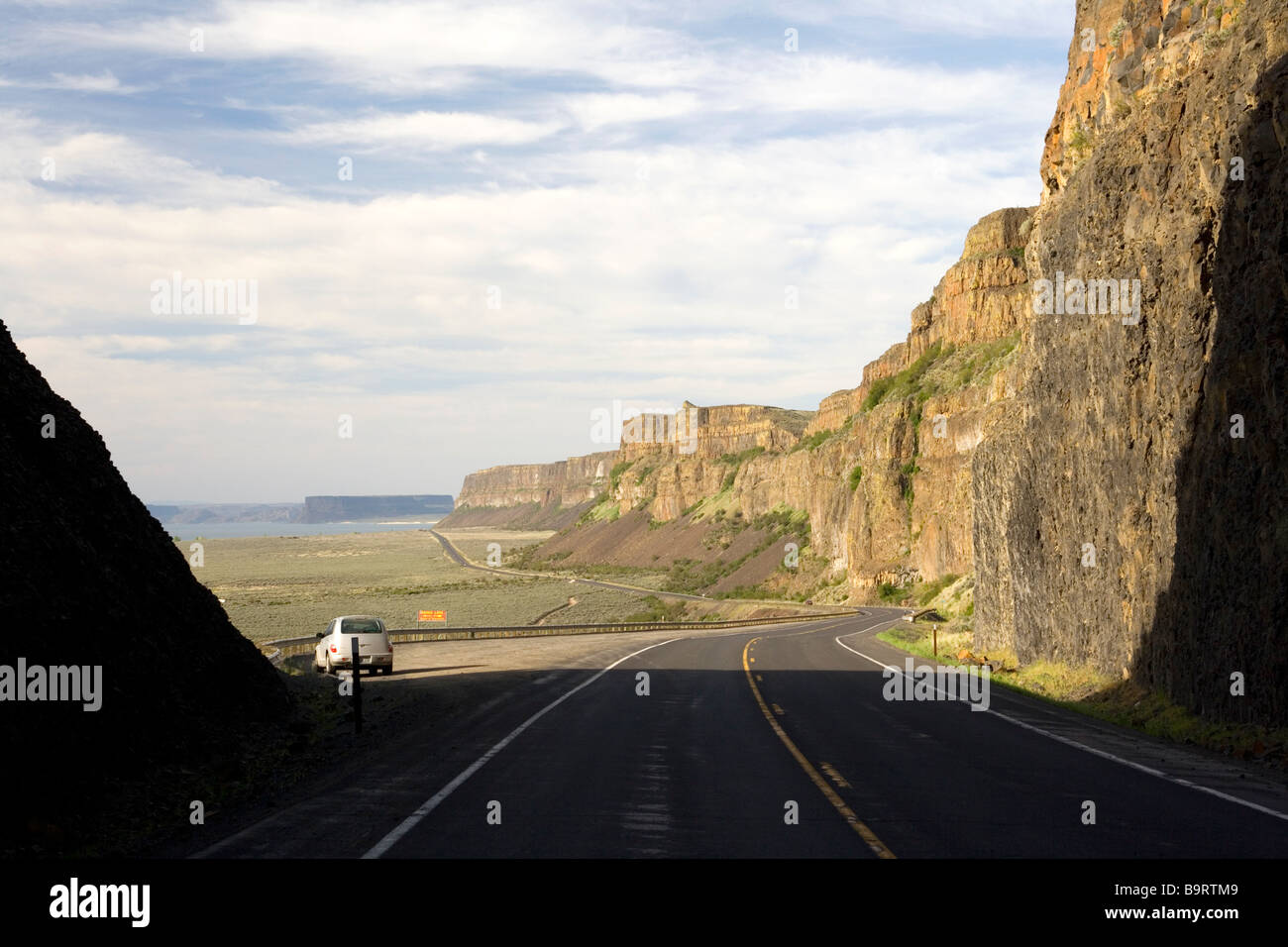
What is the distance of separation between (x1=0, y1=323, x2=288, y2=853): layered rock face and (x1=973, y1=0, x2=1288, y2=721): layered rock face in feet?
49.0

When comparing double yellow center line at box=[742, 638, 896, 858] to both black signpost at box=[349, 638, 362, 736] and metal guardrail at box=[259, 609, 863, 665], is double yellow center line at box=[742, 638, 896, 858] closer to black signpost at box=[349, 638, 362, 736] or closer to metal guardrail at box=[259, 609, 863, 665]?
black signpost at box=[349, 638, 362, 736]

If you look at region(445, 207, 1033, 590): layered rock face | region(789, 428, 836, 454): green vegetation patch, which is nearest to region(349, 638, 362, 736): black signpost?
region(445, 207, 1033, 590): layered rock face

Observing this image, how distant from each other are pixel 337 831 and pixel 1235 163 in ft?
59.4

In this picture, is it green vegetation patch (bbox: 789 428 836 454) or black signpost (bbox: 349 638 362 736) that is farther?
green vegetation patch (bbox: 789 428 836 454)

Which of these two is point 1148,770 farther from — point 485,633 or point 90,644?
point 485,633

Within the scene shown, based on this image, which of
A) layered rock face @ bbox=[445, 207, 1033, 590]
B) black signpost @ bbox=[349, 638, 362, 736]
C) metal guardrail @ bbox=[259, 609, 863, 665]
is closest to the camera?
black signpost @ bbox=[349, 638, 362, 736]

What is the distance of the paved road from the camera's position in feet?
28.5

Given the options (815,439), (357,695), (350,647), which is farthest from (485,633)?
(815,439)

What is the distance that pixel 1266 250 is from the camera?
1664 cm

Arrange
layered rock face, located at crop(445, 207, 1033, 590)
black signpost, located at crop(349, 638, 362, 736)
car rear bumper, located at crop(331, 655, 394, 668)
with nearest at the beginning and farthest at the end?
1. black signpost, located at crop(349, 638, 362, 736)
2. car rear bumper, located at crop(331, 655, 394, 668)
3. layered rock face, located at crop(445, 207, 1033, 590)

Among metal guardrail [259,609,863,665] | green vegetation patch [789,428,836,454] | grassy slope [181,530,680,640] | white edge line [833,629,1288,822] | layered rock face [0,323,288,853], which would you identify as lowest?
grassy slope [181,530,680,640]

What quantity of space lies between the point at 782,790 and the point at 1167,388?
1448 centimetres
